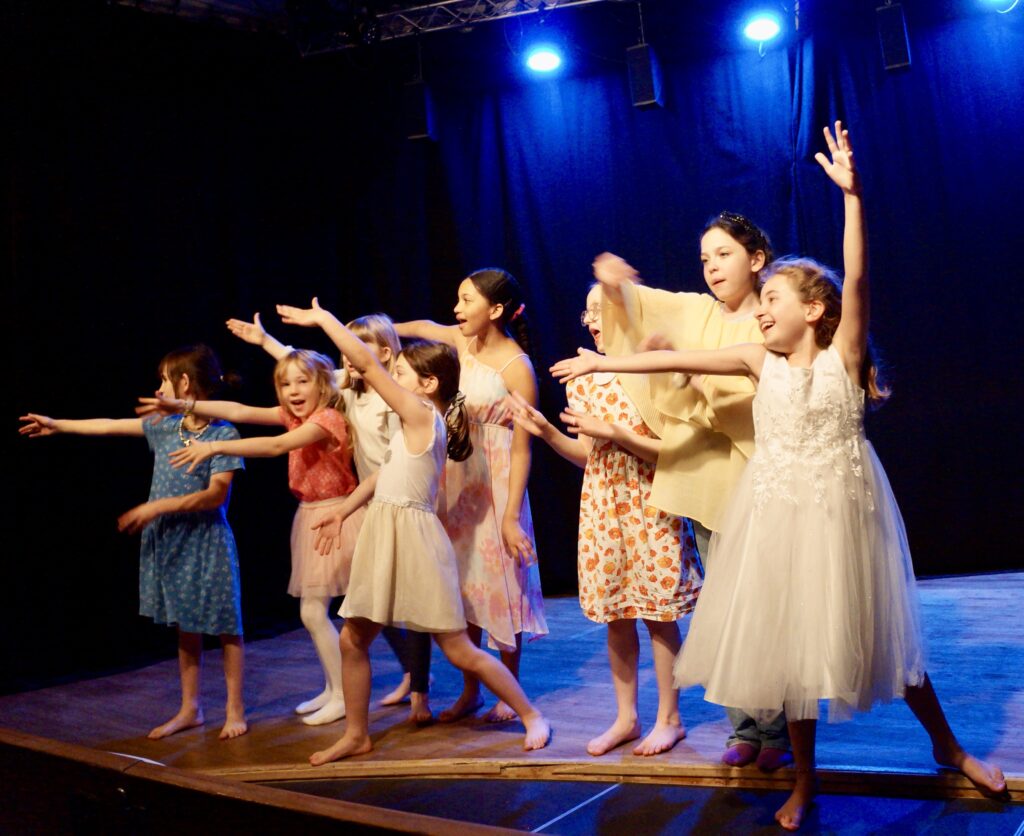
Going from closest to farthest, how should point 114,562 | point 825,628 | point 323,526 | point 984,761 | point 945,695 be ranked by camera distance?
1. point 825,628
2. point 984,761
3. point 945,695
4. point 323,526
5. point 114,562

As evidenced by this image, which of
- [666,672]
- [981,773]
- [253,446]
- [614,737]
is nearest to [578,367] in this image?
[666,672]

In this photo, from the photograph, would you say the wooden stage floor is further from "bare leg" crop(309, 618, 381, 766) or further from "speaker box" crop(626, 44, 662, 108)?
"speaker box" crop(626, 44, 662, 108)

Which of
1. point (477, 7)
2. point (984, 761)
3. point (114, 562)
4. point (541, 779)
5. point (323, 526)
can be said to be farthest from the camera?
point (477, 7)

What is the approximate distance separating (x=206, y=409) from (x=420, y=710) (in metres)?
1.23

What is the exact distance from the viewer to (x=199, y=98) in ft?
17.1

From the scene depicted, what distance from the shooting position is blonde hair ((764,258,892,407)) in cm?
227

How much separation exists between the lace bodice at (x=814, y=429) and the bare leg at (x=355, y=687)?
4.18 ft

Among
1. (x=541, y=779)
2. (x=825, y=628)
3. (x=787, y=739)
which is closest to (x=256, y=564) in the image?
(x=541, y=779)

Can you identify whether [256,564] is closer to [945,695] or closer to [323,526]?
[323,526]

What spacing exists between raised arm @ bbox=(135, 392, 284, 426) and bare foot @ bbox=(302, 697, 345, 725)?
0.99 meters

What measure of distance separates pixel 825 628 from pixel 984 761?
2.06 feet

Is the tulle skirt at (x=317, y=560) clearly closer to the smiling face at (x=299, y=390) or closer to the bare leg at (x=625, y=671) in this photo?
the smiling face at (x=299, y=390)

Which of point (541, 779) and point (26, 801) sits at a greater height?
point (26, 801)

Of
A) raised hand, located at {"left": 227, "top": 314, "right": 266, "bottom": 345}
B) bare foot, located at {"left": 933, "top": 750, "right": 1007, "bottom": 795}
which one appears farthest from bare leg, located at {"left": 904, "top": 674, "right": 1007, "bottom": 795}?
raised hand, located at {"left": 227, "top": 314, "right": 266, "bottom": 345}
